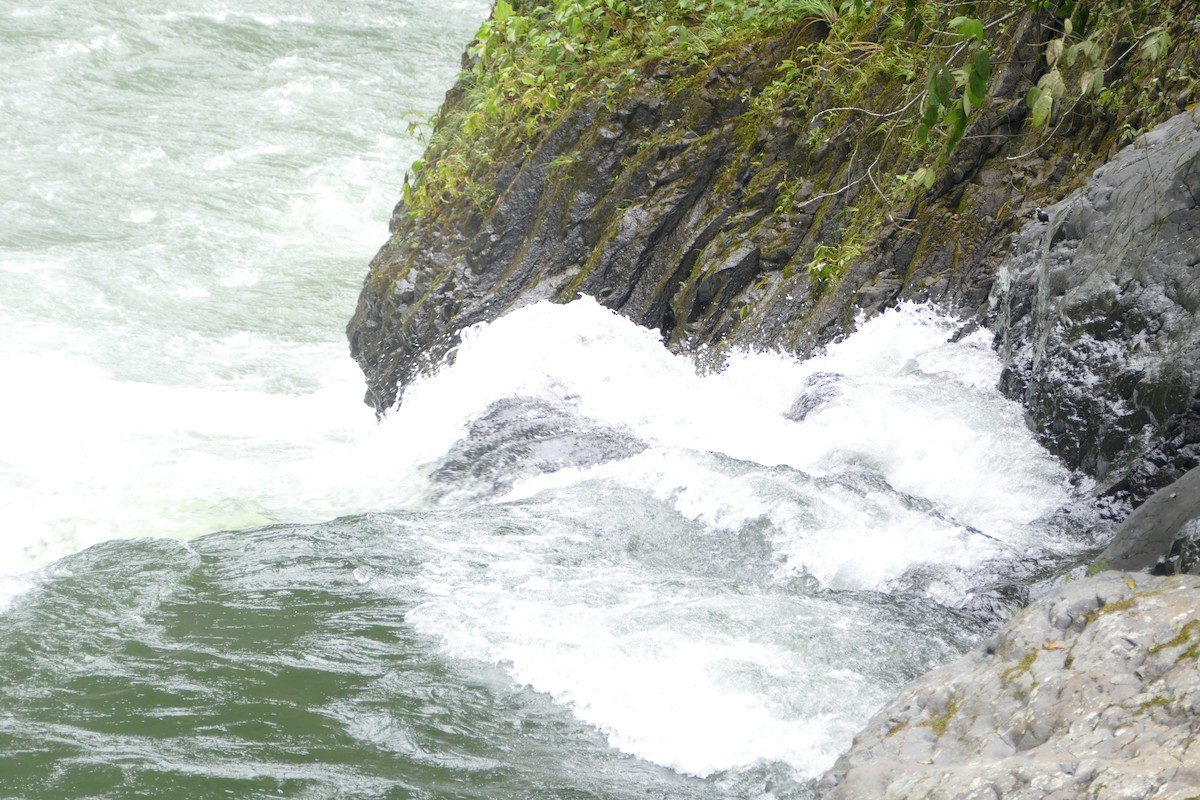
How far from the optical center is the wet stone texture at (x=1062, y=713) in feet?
8.33

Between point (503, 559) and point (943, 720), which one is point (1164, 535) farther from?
point (503, 559)

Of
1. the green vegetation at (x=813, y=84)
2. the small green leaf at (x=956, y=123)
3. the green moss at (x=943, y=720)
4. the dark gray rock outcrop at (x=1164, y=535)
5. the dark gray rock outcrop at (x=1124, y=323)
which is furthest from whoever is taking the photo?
the green vegetation at (x=813, y=84)

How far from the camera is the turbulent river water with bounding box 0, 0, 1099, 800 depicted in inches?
153

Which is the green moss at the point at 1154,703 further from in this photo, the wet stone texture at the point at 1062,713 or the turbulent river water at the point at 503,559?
the turbulent river water at the point at 503,559

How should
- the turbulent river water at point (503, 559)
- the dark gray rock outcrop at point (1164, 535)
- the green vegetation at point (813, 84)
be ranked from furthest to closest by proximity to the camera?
the green vegetation at point (813, 84) → the turbulent river water at point (503, 559) → the dark gray rock outcrop at point (1164, 535)

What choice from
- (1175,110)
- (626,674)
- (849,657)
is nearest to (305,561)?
(626,674)

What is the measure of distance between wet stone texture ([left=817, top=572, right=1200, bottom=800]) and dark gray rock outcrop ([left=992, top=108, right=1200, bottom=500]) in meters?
1.74

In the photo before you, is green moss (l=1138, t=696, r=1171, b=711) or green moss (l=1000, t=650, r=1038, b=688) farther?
green moss (l=1000, t=650, r=1038, b=688)

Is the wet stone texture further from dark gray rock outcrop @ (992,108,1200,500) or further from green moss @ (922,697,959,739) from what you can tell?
dark gray rock outcrop @ (992,108,1200,500)

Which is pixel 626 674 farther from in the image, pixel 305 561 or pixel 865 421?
pixel 865 421

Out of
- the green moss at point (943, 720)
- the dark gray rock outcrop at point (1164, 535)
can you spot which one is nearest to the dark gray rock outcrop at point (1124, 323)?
the dark gray rock outcrop at point (1164, 535)

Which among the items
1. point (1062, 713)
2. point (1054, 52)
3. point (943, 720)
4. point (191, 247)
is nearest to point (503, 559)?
point (943, 720)

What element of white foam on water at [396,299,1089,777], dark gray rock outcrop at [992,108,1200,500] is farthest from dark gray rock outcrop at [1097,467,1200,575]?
dark gray rock outcrop at [992,108,1200,500]

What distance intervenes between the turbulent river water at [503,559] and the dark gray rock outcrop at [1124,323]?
0.31 metres
